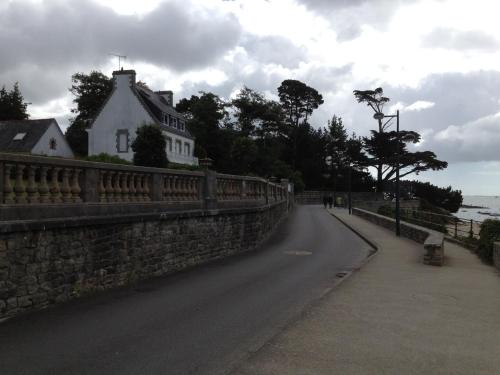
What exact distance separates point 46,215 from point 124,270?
105 inches

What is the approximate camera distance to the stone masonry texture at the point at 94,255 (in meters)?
7.76

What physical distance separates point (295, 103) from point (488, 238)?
78470mm

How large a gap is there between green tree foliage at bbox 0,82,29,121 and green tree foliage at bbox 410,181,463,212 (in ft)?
204

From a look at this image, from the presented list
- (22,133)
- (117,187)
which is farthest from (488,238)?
(22,133)

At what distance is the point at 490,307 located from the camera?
354 inches

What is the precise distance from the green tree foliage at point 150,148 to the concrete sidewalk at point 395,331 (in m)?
27.0

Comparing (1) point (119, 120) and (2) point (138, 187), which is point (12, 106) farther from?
(2) point (138, 187)

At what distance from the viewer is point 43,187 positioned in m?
8.45

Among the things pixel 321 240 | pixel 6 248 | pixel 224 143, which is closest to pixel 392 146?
pixel 224 143

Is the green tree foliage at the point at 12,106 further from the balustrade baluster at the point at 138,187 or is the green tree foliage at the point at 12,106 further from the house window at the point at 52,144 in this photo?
the balustrade baluster at the point at 138,187

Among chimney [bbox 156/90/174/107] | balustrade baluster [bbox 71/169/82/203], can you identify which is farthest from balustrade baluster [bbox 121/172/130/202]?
chimney [bbox 156/90/174/107]

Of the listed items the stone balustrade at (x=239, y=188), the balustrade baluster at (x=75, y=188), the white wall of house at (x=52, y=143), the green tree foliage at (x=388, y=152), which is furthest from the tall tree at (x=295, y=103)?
the balustrade baluster at (x=75, y=188)

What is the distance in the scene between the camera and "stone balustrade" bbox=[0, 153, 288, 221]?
26.0 ft

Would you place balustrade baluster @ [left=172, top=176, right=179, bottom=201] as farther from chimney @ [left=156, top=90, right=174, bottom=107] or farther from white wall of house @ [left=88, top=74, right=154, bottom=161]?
chimney @ [left=156, top=90, right=174, bottom=107]
